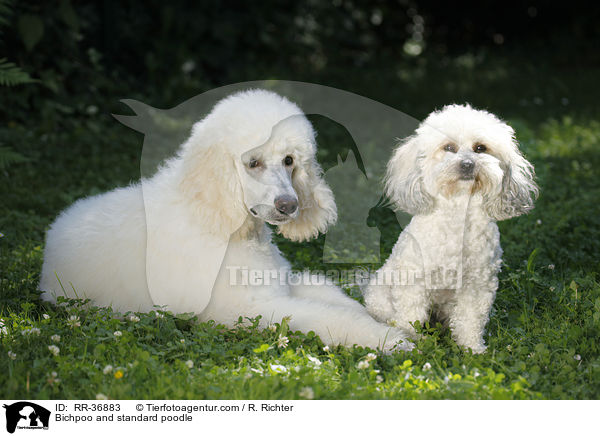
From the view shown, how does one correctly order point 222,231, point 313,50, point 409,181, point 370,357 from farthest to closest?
1. point 313,50
2. point 222,231
3. point 409,181
4. point 370,357

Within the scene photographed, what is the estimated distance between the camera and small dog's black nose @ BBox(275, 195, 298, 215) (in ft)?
10.1

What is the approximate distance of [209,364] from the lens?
2.85m

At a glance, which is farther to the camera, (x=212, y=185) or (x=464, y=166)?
(x=212, y=185)

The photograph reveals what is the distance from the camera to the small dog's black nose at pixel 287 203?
3.07 meters

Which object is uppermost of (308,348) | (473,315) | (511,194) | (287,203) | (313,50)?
(313,50)

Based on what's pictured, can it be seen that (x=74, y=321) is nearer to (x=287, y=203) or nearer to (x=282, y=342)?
(x=282, y=342)

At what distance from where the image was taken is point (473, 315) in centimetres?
321

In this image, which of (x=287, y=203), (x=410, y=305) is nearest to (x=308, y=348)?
(x=410, y=305)

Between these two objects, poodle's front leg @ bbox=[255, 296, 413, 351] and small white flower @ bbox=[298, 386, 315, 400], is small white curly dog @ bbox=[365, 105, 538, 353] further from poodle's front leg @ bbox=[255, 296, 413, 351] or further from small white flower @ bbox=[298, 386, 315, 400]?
small white flower @ bbox=[298, 386, 315, 400]

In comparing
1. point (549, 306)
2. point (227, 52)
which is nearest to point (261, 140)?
point (549, 306)

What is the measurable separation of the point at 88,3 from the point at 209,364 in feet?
21.4

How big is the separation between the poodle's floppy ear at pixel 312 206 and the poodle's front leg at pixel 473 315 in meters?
0.80

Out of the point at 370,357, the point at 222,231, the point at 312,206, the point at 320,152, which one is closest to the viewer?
the point at 370,357

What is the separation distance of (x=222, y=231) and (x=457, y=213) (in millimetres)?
1151
